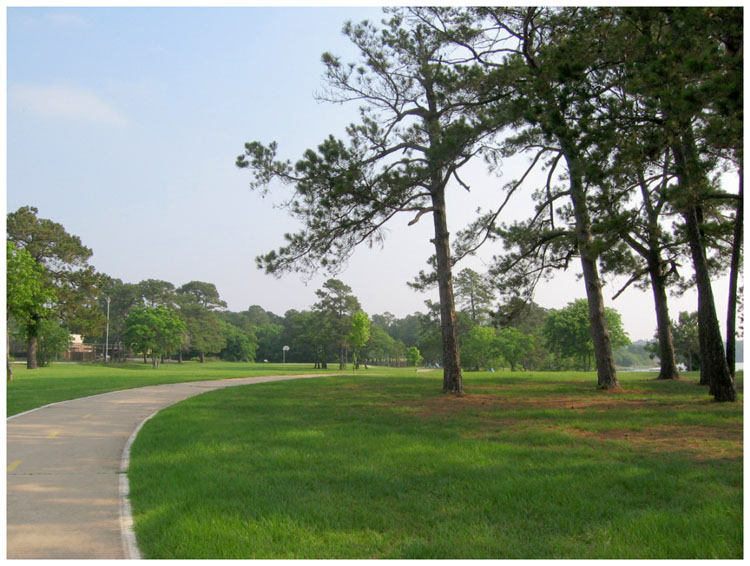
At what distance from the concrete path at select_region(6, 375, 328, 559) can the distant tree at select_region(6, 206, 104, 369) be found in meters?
40.3

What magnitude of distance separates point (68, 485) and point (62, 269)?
167 ft

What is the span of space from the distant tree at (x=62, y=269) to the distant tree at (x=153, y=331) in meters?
7.17

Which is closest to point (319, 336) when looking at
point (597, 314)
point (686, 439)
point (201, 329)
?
point (201, 329)

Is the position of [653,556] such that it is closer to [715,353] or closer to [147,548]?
[147,548]

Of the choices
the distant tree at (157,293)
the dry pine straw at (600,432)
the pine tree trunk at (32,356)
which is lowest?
the dry pine straw at (600,432)

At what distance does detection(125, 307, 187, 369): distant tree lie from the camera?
191ft

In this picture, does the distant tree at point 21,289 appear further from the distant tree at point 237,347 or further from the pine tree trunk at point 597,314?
the distant tree at point 237,347

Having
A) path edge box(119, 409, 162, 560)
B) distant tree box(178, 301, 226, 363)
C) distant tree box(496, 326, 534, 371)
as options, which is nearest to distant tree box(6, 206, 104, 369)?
distant tree box(178, 301, 226, 363)

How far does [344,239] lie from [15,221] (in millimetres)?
42757

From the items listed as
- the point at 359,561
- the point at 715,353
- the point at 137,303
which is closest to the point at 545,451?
the point at 359,561

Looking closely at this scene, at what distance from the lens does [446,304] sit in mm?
17219

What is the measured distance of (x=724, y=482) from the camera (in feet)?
20.5

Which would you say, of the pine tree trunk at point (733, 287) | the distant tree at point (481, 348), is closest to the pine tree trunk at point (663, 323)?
the pine tree trunk at point (733, 287)

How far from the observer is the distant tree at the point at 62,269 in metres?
48.5
